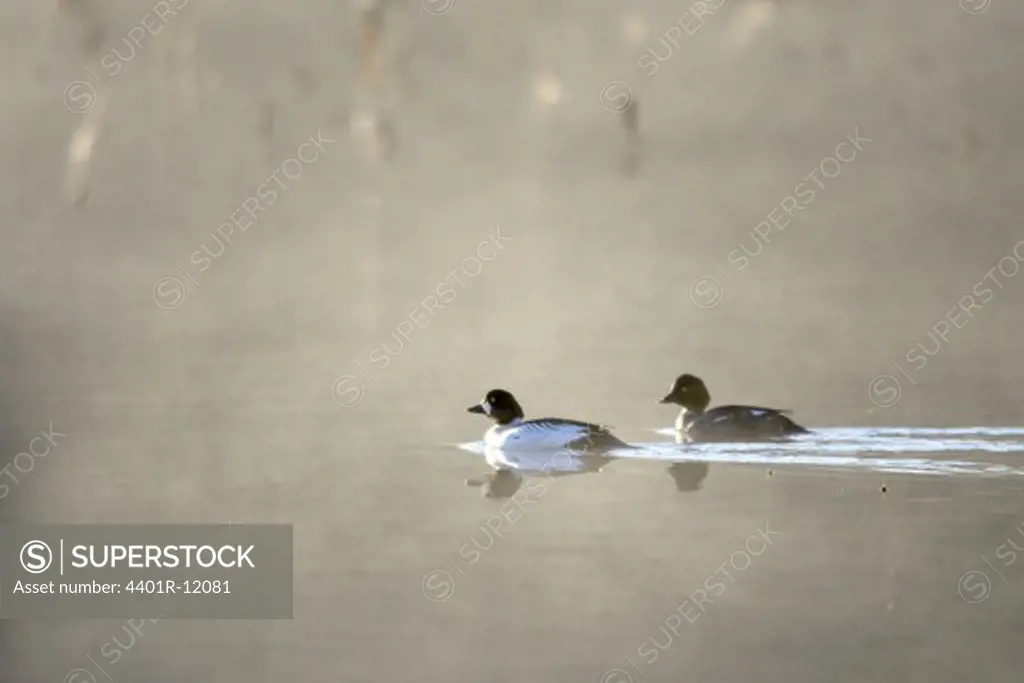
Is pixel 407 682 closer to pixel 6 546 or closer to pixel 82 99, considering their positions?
pixel 6 546

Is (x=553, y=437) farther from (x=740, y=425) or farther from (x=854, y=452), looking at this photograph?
(x=854, y=452)

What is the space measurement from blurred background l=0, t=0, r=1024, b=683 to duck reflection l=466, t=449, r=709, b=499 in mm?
127

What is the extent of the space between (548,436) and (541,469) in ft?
1.35

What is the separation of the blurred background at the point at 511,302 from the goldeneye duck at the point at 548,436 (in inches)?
14.7

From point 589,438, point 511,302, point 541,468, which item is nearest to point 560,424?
point 589,438

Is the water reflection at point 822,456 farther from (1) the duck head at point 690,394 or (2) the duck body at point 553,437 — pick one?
(1) the duck head at point 690,394

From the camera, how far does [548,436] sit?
942 centimetres

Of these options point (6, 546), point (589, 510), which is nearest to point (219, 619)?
point (6, 546)

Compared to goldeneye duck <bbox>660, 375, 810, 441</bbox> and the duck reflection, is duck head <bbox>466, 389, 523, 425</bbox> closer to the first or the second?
the duck reflection

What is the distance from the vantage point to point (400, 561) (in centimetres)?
674

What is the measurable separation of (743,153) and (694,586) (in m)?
14.7

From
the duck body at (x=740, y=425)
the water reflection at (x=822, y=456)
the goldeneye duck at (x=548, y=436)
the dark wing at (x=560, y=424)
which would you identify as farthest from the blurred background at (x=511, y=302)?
the duck body at (x=740, y=425)

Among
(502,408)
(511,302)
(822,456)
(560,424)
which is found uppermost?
(511,302)

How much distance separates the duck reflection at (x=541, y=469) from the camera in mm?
8273
